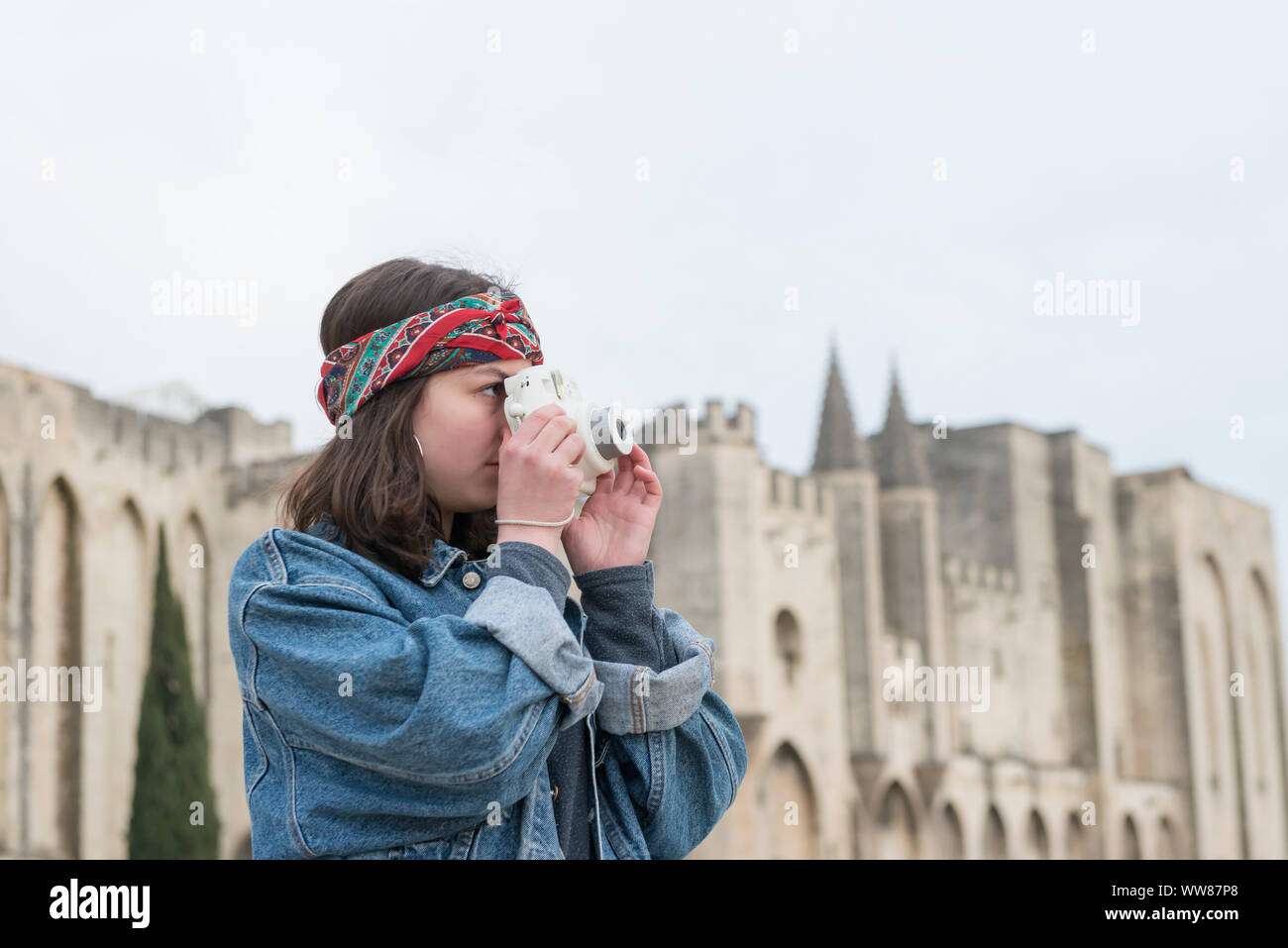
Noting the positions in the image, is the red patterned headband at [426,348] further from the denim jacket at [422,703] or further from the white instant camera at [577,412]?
the denim jacket at [422,703]

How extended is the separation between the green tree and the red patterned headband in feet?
54.9

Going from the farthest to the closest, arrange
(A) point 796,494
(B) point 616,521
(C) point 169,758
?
(A) point 796,494
(C) point 169,758
(B) point 616,521

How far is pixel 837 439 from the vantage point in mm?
27297

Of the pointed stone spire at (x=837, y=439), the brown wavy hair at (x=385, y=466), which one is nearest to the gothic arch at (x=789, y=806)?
the pointed stone spire at (x=837, y=439)

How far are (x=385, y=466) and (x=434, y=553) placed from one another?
0.46 ft

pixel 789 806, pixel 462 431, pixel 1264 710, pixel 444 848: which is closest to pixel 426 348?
pixel 462 431

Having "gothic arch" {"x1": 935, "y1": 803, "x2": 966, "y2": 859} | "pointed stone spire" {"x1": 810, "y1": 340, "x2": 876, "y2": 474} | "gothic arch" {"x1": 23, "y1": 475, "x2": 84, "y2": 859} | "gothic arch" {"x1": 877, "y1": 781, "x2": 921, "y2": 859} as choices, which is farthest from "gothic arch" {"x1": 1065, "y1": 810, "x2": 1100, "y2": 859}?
"gothic arch" {"x1": 23, "y1": 475, "x2": 84, "y2": 859}

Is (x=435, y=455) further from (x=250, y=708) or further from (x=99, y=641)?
(x=99, y=641)

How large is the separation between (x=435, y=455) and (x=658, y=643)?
417 mm

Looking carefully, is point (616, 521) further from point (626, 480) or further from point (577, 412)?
point (577, 412)

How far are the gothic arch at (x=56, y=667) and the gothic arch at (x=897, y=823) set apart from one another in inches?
502

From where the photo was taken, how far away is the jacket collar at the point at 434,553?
83.4 inches

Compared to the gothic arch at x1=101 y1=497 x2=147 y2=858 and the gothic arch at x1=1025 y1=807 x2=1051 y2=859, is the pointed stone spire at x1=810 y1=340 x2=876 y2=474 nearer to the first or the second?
the gothic arch at x1=1025 y1=807 x2=1051 y2=859
